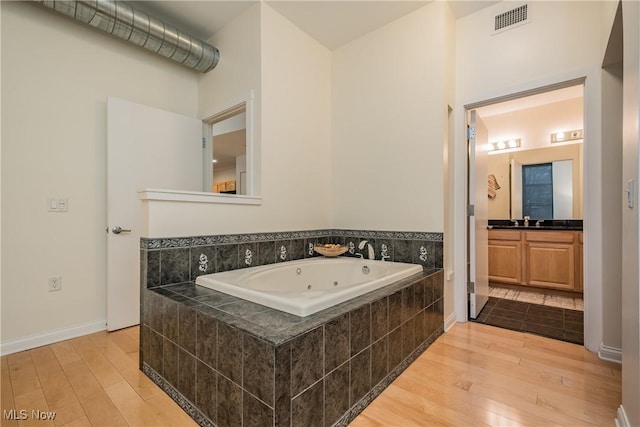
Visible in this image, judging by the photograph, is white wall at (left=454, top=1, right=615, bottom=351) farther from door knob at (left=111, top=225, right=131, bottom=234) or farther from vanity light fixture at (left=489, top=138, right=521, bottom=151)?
door knob at (left=111, top=225, right=131, bottom=234)

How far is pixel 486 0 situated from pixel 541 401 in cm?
279

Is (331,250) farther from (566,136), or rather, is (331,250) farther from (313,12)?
(566,136)

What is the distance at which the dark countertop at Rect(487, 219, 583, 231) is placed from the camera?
11.3ft

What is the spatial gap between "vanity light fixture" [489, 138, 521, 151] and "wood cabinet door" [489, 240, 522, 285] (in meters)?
1.42

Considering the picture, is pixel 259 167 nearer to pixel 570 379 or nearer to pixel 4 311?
pixel 4 311

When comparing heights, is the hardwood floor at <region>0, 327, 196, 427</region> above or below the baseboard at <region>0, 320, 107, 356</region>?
below

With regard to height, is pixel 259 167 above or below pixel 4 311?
above

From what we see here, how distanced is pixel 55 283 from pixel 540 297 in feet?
15.2

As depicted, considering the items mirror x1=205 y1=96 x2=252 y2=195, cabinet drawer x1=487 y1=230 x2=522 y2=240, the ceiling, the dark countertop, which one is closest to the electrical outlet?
mirror x1=205 y1=96 x2=252 y2=195

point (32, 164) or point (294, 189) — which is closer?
point (32, 164)

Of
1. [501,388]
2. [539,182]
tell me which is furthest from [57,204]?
[539,182]

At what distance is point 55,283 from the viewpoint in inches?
84.8

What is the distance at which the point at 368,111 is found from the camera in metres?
2.72

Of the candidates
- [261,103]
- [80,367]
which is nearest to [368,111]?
[261,103]
